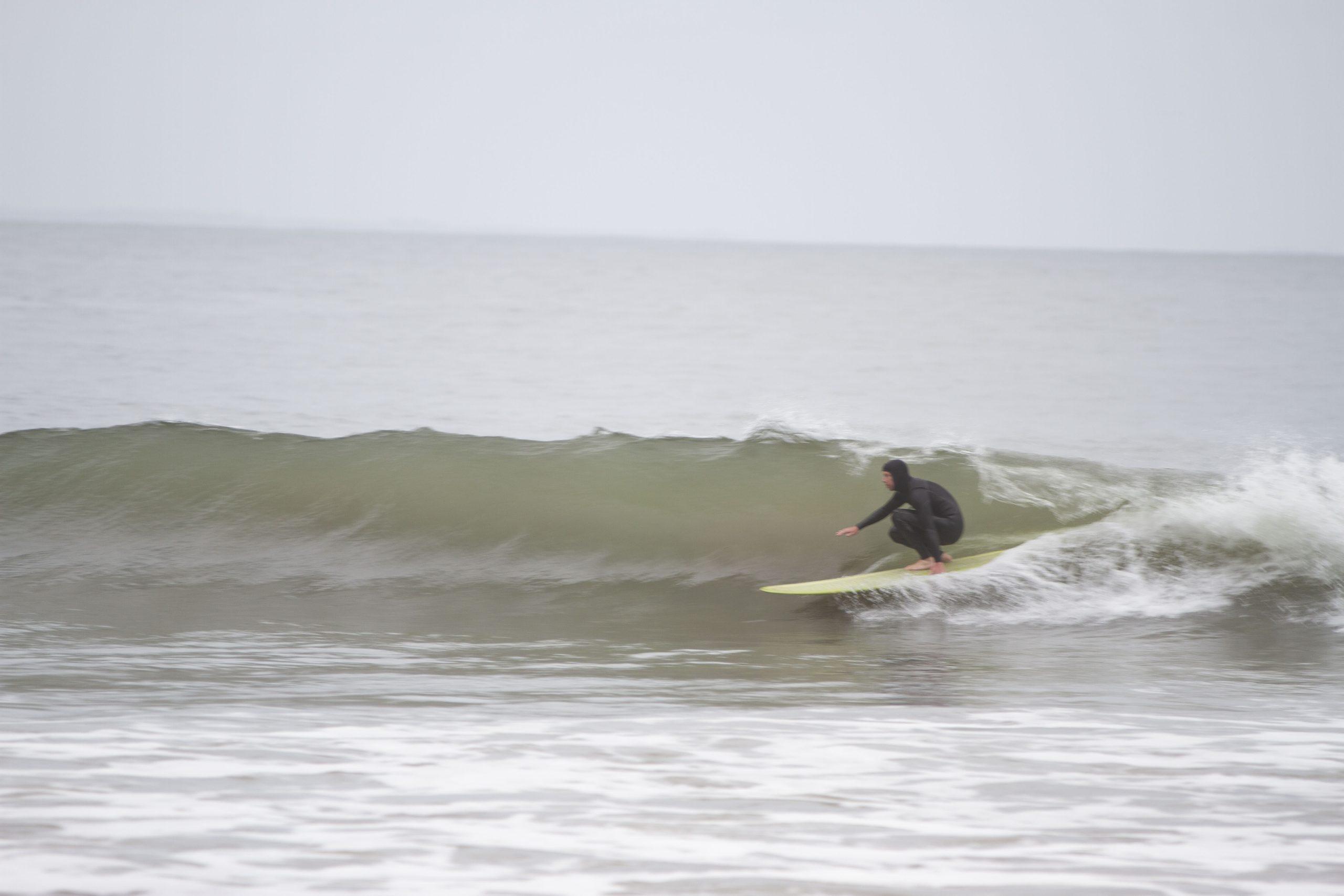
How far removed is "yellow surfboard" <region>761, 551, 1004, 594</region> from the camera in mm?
9242

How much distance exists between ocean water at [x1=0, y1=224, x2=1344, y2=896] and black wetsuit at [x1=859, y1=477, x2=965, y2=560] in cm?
30

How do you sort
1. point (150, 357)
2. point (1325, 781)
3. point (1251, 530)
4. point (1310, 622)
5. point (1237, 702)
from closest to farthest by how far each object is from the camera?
point (1325, 781) < point (1237, 702) < point (1310, 622) < point (1251, 530) < point (150, 357)

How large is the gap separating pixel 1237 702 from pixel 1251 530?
4578mm

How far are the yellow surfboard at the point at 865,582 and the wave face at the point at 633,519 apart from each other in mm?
114

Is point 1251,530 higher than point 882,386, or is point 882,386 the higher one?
point 882,386

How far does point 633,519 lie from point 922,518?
3239 millimetres

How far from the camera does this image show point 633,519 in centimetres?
1174

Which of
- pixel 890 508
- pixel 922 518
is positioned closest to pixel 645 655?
pixel 890 508

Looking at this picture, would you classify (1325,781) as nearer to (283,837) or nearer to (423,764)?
(423,764)

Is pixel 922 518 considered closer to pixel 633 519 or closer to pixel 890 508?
pixel 890 508

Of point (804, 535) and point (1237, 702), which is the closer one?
point (1237, 702)

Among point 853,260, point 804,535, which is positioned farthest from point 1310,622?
point 853,260

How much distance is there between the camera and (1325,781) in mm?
5191

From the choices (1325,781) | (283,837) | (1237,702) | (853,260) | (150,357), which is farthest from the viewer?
(853,260)
